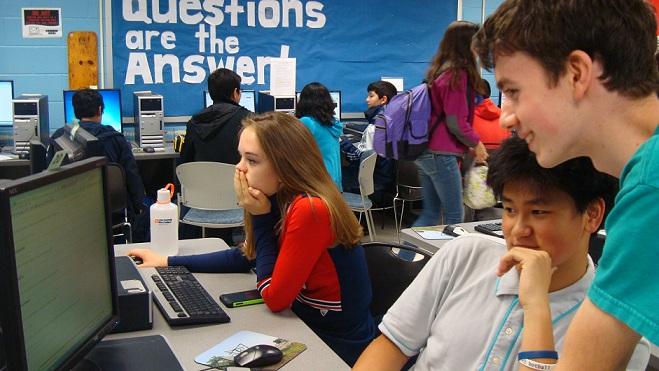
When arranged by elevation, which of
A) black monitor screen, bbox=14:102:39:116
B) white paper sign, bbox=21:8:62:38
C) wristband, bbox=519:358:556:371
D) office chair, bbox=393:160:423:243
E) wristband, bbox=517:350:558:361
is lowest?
office chair, bbox=393:160:423:243

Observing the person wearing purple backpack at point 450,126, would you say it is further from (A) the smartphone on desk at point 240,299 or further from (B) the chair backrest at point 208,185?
(A) the smartphone on desk at point 240,299

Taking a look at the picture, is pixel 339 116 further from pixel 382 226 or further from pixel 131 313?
pixel 131 313

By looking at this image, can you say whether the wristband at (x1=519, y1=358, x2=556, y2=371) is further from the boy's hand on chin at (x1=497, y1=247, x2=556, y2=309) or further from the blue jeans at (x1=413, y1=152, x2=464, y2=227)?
the blue jeans at (x1=413, y1=152, x2=464, y2=227)

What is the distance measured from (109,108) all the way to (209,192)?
1.78 meters

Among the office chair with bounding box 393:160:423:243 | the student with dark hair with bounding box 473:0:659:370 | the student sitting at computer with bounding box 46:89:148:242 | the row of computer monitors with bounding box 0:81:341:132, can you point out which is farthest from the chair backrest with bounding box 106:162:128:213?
the student with dark hair with bounding box 473:0:659:370

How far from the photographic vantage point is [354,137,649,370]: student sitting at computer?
1289mm

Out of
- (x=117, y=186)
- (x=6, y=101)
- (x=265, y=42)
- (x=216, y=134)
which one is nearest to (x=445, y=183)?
(x=216, y=134)

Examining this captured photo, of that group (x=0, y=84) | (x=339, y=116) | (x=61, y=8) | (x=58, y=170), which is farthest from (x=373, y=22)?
(x=58, y=170)

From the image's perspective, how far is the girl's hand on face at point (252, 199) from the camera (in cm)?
188

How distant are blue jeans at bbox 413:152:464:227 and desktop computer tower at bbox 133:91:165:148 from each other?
2315 mm

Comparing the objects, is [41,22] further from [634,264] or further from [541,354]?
[634,264]

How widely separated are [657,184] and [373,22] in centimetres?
597

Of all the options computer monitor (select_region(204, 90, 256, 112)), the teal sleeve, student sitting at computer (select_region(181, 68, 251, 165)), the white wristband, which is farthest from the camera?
computer monitor (select_region(204, 90, 256, 112))

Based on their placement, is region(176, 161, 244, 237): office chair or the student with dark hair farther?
region(176, 161, 244, 237): office chair
